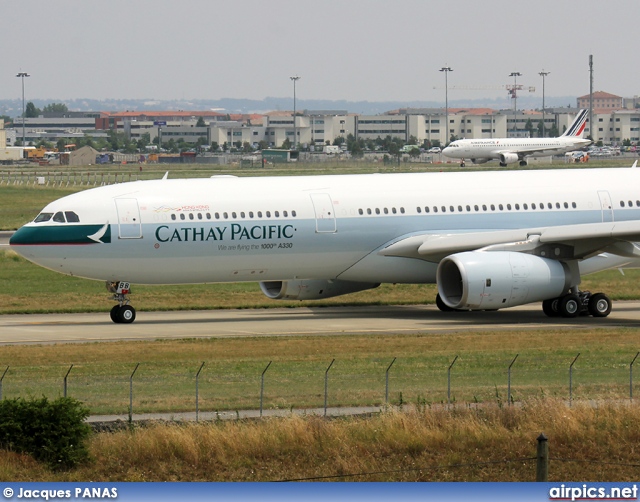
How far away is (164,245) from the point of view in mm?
40000

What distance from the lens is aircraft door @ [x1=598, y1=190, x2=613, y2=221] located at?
44594mm

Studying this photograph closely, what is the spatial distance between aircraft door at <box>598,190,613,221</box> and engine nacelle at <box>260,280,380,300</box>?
329 inches

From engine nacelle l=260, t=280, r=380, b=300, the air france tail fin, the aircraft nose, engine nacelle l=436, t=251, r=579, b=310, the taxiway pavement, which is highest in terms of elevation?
the air france tail fin

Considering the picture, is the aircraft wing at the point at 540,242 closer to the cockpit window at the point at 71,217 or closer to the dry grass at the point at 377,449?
the cockpit window at the point at 71,217

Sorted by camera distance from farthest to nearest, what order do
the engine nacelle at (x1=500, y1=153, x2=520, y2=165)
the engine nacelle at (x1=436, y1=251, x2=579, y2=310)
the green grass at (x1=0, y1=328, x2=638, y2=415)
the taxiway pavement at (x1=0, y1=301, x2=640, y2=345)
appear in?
the engine nacelle at (x1=500, y1=153, x2=520, y2=165) → the engine nacelle at (x1=436, y1=251, x2=579, y2=310) → the taxiway pavement at (x1=0, y1=301, x2=640, y2=345) → the green grass at (x1=0, y1=328, x2=638, y2=415)

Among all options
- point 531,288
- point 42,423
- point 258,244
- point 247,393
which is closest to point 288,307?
point 258,244

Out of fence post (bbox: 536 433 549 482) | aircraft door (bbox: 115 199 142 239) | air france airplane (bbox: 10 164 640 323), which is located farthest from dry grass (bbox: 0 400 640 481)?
aircraft door (bbox: 115 199 142 239)

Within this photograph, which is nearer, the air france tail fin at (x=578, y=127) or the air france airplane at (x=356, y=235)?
the air france airplane at (x=356, y=235)

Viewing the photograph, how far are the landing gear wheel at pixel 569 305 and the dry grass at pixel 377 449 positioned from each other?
702 inches

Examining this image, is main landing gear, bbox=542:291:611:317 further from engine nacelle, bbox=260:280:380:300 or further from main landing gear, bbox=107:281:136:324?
main landing gear, bbox=107:281:136:324

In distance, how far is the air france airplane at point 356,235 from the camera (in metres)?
39.8

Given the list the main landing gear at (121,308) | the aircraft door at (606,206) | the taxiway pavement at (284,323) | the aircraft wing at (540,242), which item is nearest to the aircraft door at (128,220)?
the main landing gear at (121,308)

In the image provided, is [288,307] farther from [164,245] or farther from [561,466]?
[561,466]

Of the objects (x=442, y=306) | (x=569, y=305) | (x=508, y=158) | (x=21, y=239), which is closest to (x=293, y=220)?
(x=442, y=306)
